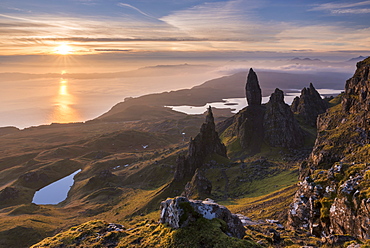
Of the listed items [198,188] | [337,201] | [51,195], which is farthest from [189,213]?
[51,195]

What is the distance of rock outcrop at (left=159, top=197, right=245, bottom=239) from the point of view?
34.2 m

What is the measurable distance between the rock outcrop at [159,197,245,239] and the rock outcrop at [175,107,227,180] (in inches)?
4115

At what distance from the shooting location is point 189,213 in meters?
34.3

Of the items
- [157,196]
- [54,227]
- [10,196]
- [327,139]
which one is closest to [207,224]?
[327,139]

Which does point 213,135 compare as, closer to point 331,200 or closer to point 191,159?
point 191,159

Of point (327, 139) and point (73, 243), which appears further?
point (327, 139)

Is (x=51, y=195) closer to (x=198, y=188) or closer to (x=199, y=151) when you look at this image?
(x=199, y=151)

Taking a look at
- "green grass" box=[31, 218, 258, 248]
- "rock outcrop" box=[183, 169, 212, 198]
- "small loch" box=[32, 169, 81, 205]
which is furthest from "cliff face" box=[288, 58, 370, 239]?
"small loch" box=[32, 169, 81, 205]

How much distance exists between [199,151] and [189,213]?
405 feet

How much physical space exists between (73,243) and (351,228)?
44.4 meters

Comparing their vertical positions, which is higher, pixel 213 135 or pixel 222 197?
pixel 213 135

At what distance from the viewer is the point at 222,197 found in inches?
4776

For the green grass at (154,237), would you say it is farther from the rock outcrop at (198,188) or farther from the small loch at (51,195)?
the small loch at (51,195)

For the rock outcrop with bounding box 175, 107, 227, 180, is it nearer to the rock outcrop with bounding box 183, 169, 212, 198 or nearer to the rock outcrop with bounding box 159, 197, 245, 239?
the rock outcrop with bounding box 183, 169, 212, 198
